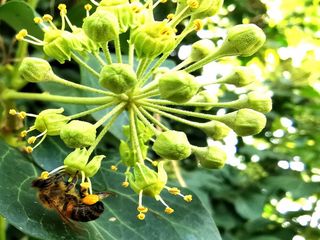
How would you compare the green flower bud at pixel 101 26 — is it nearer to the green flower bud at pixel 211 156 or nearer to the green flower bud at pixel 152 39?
the green flower bud at pixel 152 39

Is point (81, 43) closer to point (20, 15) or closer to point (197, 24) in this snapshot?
point (197, 24)

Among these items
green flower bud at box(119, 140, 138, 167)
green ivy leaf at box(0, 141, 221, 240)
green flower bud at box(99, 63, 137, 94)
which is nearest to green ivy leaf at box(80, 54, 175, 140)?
green ivy leaf at box(0, 141, 221, 240)

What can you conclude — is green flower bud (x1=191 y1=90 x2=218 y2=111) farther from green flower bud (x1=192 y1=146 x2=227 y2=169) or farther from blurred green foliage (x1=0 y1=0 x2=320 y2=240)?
blurred green foliage (x1=0 y1=0 x2=320 y2=240)

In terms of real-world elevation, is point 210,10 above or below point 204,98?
above

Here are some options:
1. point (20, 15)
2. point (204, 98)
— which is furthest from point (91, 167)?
point (20, 15)

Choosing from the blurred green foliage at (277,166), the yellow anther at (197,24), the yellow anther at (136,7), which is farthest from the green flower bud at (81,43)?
the blurred green foliage at (277,166)

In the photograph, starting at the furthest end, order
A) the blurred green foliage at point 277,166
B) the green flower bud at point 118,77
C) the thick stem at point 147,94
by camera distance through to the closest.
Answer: the blurred green foliage at point 277,166, the thick stem at point 147,94, the green flower bud at point 118,77
